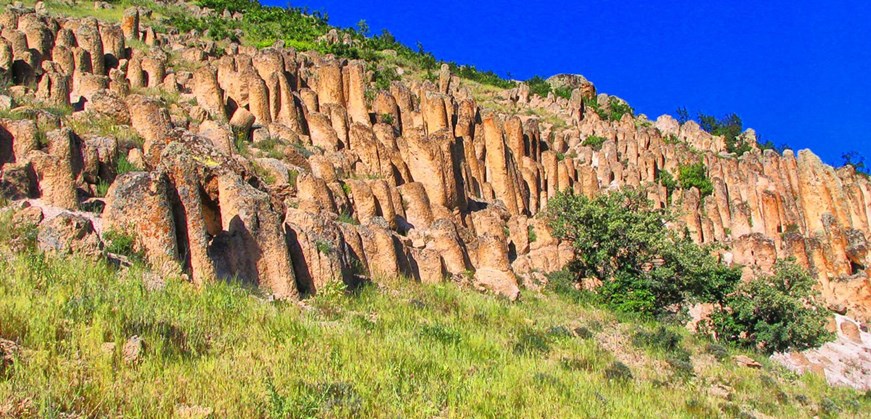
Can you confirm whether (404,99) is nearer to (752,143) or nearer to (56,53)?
(56,53)

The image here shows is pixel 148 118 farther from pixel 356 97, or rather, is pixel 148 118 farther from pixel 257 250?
pixel 356 97

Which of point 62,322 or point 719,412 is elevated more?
point 62,322

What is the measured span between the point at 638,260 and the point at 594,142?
90.2 ft

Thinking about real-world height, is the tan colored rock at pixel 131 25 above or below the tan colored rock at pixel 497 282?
above

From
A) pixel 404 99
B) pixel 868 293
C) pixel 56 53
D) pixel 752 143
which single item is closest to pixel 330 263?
pixel 56 53

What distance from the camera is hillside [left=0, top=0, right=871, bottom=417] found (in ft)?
20.4

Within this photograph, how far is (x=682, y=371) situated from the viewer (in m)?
12.2

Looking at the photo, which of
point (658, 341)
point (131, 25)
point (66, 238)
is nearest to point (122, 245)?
point (66, 238)

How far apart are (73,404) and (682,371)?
10.3 meters

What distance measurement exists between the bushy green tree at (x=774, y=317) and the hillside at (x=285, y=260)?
0.95 meters

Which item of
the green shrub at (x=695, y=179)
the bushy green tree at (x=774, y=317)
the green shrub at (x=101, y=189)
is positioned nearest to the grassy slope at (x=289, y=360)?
the green shrub at (x=101, y=189)

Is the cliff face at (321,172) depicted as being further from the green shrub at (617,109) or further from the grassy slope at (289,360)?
the green shrub at (617,109)

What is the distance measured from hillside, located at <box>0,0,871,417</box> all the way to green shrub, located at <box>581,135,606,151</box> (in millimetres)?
12027

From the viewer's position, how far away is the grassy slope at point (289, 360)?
17.8ft
